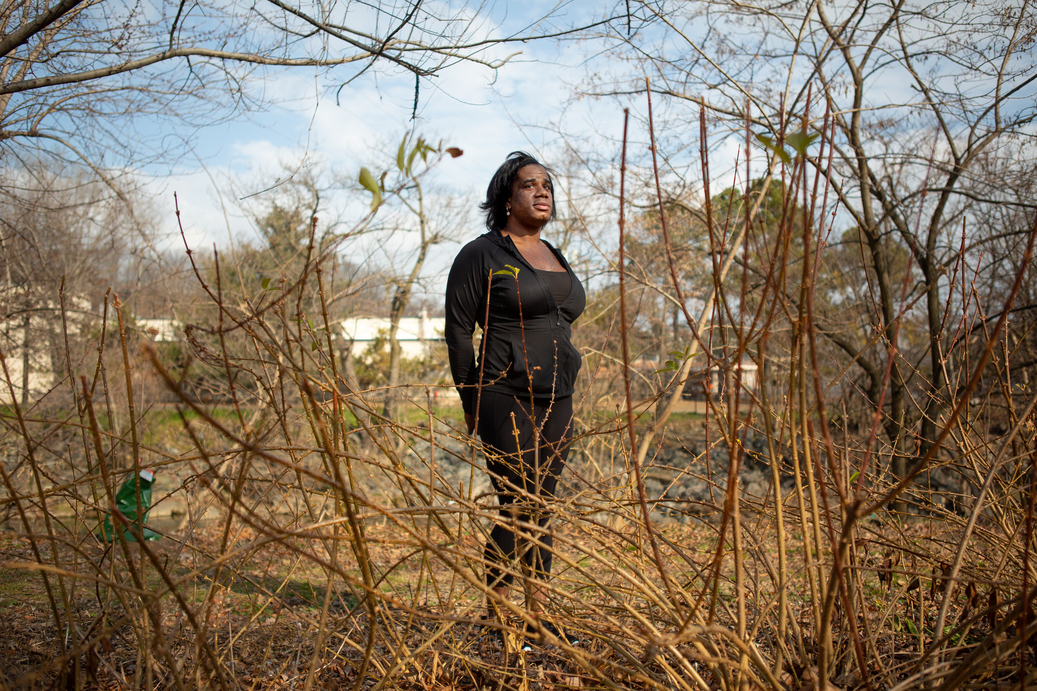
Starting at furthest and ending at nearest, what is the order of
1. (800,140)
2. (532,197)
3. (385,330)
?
1. (385,330)
2. (532,197)
3. (800,140)

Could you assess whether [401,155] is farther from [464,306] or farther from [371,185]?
[464,306]

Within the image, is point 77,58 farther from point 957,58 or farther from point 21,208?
point 957,58

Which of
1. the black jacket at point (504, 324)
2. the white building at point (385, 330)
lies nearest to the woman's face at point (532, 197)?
the black jacket at point (504, 324)

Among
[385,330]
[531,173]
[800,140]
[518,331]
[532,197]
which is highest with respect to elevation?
[531,173]

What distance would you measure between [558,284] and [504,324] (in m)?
0.27

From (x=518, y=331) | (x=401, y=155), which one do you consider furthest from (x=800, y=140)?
(x=518, y=331)

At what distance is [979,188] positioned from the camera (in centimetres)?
470

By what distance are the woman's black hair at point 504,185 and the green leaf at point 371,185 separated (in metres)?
1.44

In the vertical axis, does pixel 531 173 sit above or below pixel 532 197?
above

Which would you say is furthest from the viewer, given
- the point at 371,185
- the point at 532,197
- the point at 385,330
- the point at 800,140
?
the point at 385,330

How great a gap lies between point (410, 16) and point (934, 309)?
4.06m

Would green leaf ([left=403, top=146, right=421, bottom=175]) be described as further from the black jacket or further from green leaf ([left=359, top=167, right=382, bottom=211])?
the black jacket

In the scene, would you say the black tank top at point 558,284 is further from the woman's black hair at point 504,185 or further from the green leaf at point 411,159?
the green leaf at point 411,159

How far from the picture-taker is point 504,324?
2.40 m
